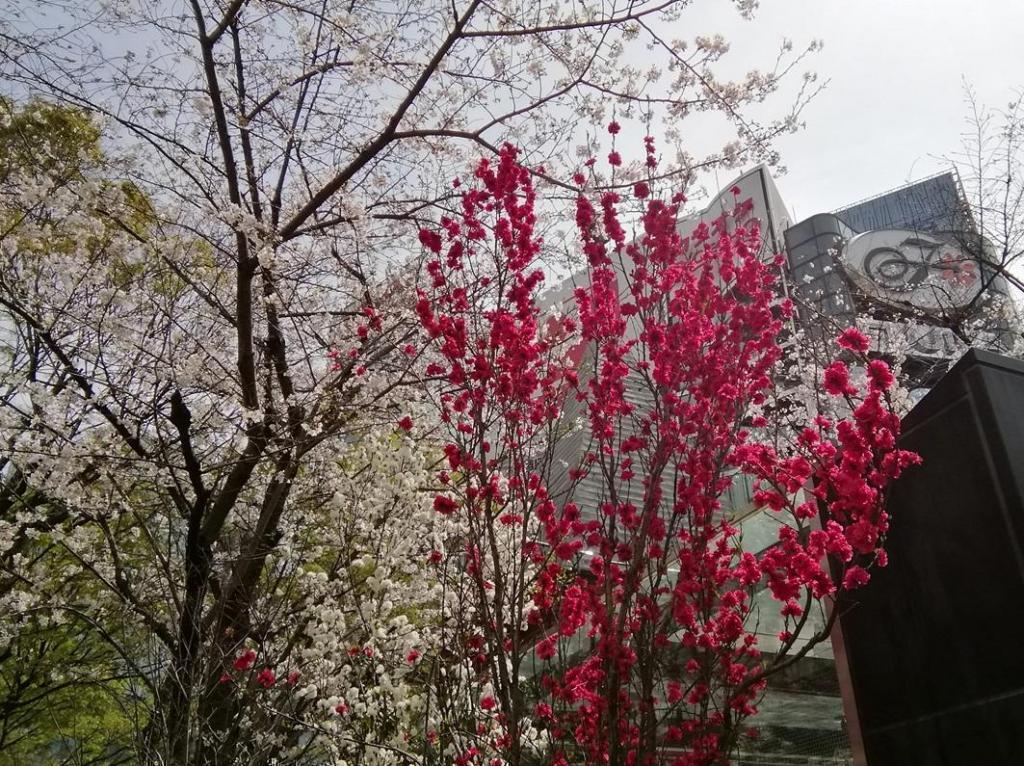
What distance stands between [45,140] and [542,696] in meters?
7.03

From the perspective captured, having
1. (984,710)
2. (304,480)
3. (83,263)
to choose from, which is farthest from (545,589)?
(83,263)

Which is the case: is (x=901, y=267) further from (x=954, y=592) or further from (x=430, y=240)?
(x=430, y=240)

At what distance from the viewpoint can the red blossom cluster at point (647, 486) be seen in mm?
3336

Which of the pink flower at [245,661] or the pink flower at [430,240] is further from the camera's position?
the pink flower at [245,661]

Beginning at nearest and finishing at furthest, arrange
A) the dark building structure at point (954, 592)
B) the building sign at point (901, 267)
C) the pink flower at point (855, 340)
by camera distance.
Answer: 1. the dark building structure at point (954, 592)
2. the pink flower at point (855, 340)
3. the building sign at point (901, 267)

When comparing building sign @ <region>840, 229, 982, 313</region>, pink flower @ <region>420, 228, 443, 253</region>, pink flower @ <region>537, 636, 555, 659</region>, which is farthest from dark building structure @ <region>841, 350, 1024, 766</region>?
building sign @ <region>840, 229, 982, 313</region>

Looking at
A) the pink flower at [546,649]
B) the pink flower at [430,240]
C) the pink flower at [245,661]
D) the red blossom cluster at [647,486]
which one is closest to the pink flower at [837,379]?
the red blossom cluster at [647,486]

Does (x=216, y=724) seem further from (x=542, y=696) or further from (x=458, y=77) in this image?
(x=458, y=77)

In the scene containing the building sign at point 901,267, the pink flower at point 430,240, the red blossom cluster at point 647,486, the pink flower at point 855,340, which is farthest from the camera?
the building sign at point 901,267

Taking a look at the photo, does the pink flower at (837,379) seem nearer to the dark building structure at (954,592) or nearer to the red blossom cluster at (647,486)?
the red blossom cluster at (647,486)

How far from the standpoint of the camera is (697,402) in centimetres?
403

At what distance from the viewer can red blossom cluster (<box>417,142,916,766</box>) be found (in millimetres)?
3336

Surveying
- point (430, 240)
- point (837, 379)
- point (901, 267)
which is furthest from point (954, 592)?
point (901, 267)

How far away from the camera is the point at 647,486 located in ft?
12.0
